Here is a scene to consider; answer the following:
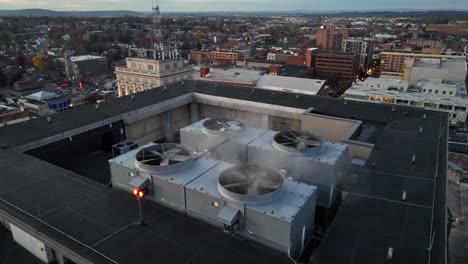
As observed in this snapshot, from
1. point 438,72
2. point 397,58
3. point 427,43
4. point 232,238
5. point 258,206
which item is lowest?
point 438,72

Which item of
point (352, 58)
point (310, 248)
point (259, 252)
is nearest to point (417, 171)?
point (310, 248)

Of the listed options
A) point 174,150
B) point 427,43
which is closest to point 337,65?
point 427,43

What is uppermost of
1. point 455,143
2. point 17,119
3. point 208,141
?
point 208,141

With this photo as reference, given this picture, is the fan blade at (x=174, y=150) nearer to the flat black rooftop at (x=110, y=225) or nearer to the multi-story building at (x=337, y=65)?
the flat black rooftop at (x=110, y=225)

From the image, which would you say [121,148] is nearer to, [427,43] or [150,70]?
[150,70]

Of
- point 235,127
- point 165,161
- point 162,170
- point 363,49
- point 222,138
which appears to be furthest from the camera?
point 363,49

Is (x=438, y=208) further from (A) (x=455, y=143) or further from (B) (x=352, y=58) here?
(B) (x=352, y=58)

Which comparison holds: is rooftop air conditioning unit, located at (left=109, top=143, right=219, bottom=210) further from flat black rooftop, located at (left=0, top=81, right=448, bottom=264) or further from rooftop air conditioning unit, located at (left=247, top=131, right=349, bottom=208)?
rooftop air conditioning unit, located at (left=247, top=131, right=349, bottom=208)
